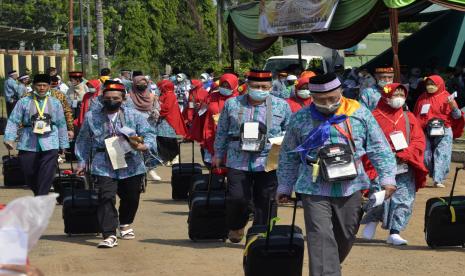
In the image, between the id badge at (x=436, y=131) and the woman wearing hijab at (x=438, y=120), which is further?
the id badge at (x=436, y=131)

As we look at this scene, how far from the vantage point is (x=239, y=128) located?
9.73 meters

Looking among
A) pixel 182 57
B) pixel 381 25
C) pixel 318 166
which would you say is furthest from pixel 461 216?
pixel 182 57

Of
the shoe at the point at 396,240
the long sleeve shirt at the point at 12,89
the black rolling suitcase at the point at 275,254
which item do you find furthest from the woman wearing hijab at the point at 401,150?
the long sleeve shirt at the point at 12,89

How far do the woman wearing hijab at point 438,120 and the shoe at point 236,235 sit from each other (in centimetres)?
462

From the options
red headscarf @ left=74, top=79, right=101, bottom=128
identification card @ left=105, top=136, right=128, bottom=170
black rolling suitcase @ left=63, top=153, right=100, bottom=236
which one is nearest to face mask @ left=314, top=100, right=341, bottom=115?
identification card @ left=105, top=136, right=128, bottom=170

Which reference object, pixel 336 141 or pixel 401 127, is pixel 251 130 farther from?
pixel 336 141

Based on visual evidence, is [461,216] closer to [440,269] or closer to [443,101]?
[440,269]

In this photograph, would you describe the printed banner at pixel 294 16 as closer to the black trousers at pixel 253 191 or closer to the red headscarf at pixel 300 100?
the red headscarf at pixel 300 100

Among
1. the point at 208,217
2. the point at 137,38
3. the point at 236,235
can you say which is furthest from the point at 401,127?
the point at 137,38

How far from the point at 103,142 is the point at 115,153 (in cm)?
20

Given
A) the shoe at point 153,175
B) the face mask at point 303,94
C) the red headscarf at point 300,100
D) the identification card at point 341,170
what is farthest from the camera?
the shoe at point 153,175

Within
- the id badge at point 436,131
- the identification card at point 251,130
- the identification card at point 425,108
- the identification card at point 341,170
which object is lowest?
the id badge at point 436,131

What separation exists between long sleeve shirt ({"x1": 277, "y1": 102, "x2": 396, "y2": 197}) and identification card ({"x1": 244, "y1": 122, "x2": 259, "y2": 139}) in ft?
7.93

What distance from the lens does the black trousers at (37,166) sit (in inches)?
469
